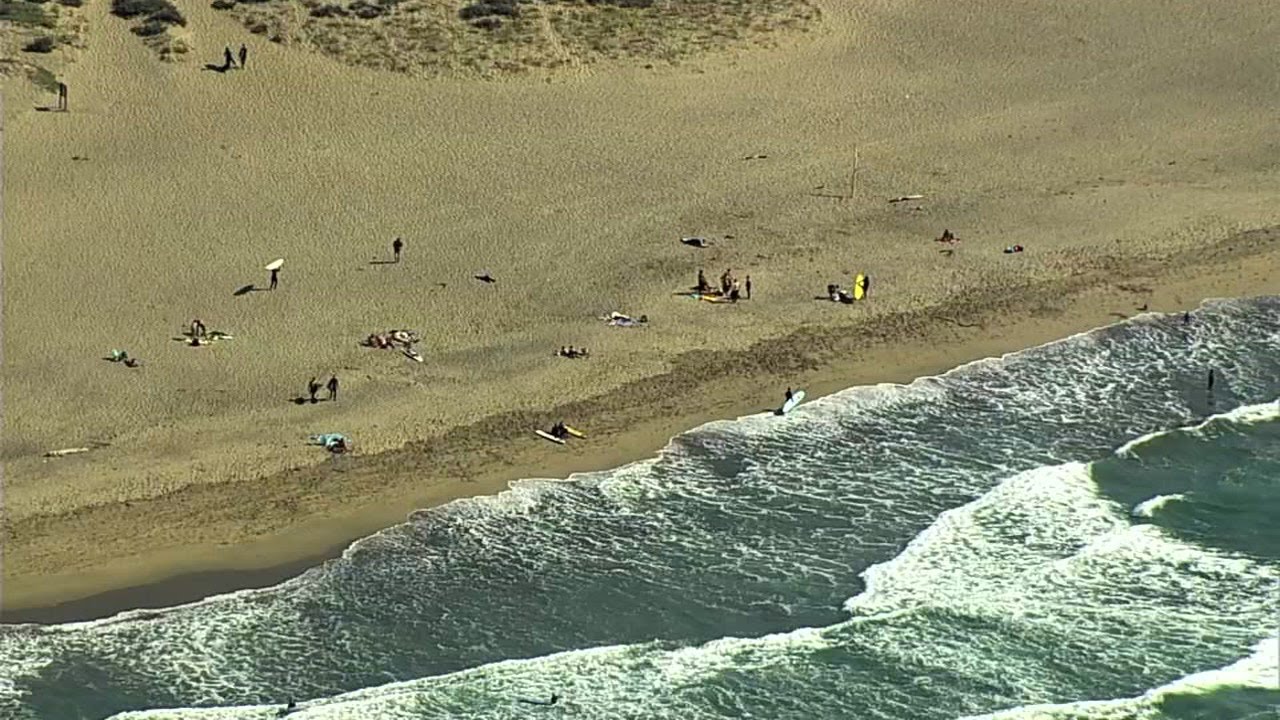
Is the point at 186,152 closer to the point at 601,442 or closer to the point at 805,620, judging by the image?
the point at 601,442

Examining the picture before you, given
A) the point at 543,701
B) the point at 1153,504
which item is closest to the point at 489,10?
the point at 1153,504

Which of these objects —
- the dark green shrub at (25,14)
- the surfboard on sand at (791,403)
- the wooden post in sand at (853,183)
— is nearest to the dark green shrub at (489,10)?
the dark green shrub at (25,14)

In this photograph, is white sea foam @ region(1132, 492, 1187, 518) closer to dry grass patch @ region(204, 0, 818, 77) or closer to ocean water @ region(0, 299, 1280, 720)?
ocean water @ region(0, 299, 1280, 720)

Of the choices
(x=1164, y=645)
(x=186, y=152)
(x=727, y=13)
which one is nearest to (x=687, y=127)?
(x=727, y=13)

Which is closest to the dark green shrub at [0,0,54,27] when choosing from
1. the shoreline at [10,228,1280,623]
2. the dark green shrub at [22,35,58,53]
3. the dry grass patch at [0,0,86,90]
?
the dry grass patch at [0,0,86,90]

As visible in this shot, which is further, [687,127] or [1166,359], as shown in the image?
[687,127]

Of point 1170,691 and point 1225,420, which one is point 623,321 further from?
point 1170,691

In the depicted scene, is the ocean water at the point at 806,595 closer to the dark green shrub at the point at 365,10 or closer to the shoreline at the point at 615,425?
the shoreline at the point at 615,425
